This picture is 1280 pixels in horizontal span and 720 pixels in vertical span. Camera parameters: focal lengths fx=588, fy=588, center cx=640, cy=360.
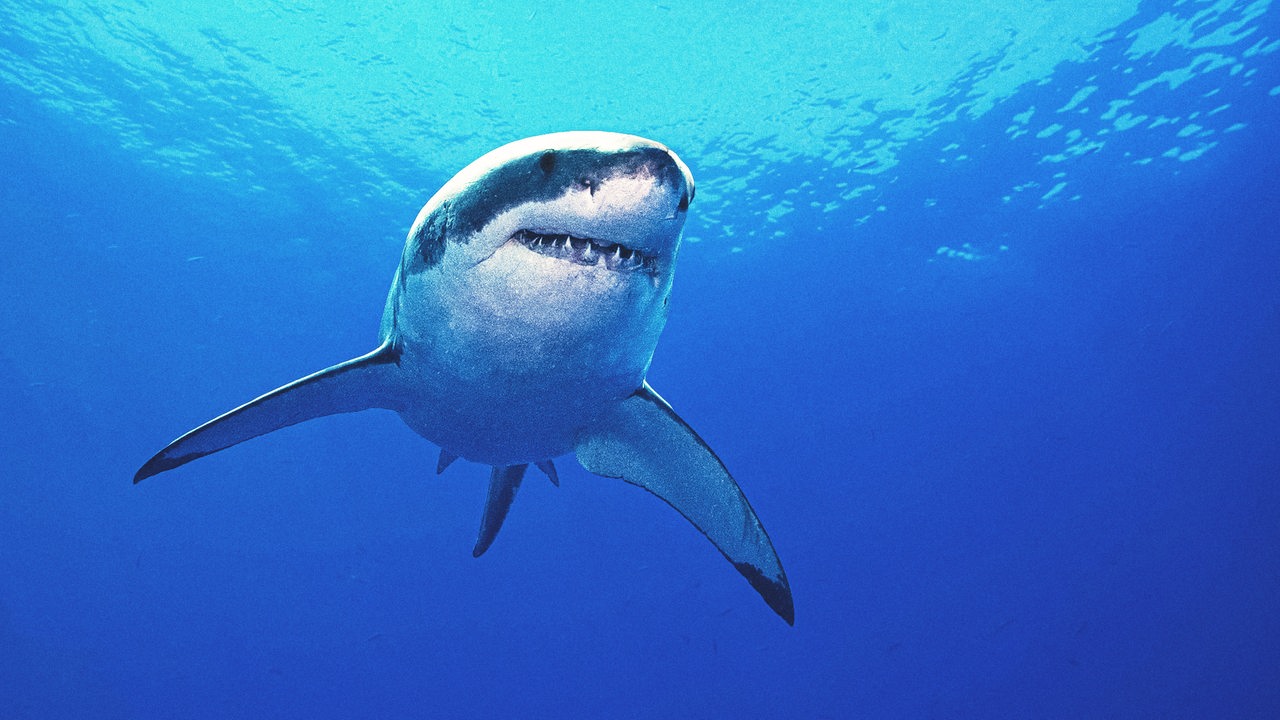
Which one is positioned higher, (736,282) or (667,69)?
(667,69)

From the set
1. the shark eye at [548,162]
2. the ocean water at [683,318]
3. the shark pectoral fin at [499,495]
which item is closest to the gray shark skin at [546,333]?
the shark eye at [548,162]

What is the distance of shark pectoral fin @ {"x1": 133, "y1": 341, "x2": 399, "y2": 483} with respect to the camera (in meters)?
3.17

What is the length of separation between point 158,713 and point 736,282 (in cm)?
3475

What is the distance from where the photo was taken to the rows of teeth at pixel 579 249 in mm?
1918

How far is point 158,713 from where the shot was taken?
1115 inches

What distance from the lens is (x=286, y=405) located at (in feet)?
10.9

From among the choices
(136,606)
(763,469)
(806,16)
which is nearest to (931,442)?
(763,469)

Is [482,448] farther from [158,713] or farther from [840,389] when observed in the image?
[158,713]

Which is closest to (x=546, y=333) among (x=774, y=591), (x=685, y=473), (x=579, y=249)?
(x=579, y=249)

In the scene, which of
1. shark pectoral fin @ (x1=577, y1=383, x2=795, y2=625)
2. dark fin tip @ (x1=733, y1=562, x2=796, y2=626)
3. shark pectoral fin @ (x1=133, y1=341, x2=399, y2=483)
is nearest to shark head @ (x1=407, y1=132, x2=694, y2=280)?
shark pectoral fin @ (x1=133, y1=341, x2=399, y2=483)

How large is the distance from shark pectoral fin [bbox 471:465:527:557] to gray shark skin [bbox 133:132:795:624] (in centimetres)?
144

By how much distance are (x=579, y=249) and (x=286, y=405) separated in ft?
7.73

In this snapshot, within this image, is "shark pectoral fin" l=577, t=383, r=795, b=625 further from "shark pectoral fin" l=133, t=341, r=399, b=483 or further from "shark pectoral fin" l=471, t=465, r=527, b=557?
"shark pectoral fin" l=471, t=465, r=527, b=557

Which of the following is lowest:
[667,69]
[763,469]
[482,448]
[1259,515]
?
[763,469]
